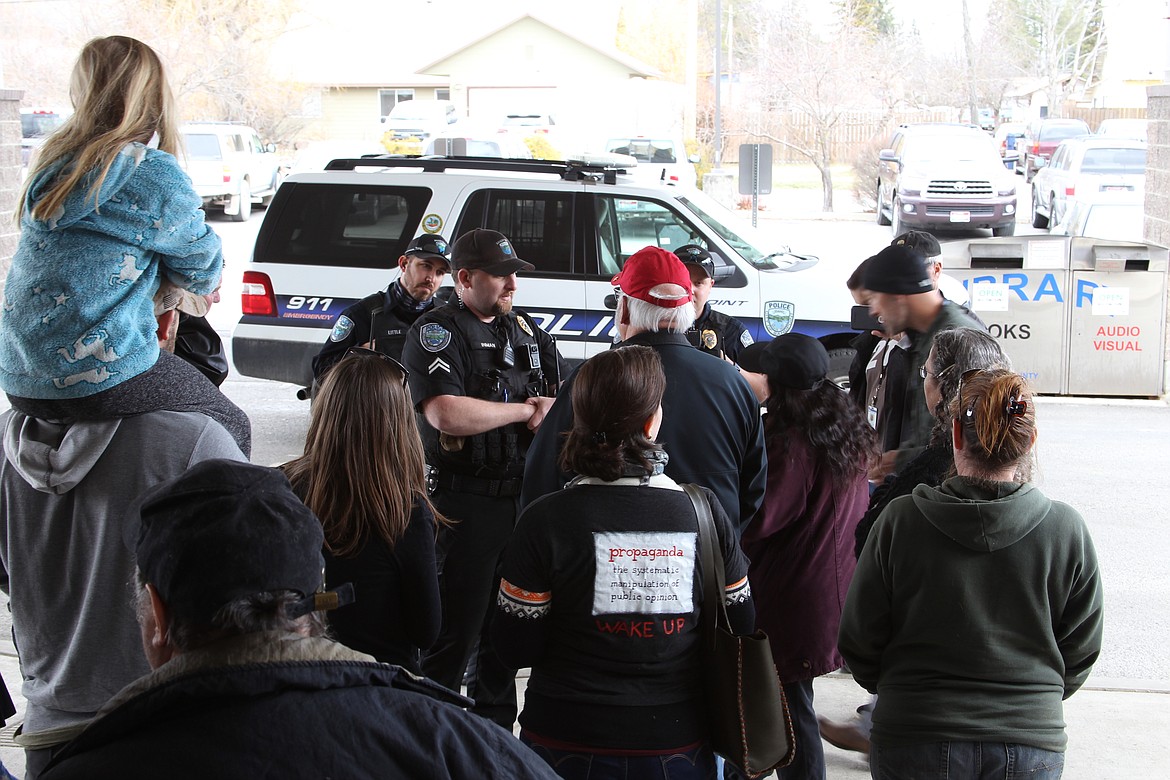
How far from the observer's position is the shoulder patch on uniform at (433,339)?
4574mm

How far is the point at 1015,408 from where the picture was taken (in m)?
2.82

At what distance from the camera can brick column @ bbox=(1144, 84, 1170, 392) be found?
1376 cm

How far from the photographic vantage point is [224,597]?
4.88 ft

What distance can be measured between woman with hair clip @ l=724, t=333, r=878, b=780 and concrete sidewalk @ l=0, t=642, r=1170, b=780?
0.82 metres

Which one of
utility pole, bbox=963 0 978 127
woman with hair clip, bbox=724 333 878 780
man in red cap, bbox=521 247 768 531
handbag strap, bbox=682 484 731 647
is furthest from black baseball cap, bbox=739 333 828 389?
utility pole, bbox=963 0 978 127

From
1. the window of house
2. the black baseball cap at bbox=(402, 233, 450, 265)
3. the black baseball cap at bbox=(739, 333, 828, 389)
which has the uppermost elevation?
the window of house

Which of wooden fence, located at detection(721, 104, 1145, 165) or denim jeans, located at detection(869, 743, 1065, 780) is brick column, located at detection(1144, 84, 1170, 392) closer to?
denim jeans, located at detection(869, 743, 1065, 780)

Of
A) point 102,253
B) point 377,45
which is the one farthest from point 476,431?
point 377,45

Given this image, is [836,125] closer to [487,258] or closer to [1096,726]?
[1096,726]

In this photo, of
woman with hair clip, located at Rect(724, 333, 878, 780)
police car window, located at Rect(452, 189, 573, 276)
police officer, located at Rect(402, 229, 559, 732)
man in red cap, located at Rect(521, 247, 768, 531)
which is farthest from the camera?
police car window, located at Rect(452, 189, 573, 276)

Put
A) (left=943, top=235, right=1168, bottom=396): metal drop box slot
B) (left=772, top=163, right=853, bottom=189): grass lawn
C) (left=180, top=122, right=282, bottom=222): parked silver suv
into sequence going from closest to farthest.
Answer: (left=943, top=235, right=1168, bottom=396): metal drop box slot → (left=180, top=122, right=282, bottom=222): parked silver suv → (left=772, top=163, right=853, bottom=189): grass lawn

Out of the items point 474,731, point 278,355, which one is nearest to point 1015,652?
point 474,731

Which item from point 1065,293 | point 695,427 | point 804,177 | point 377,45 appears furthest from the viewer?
point 377,45

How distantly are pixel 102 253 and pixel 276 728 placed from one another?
4.53ft
